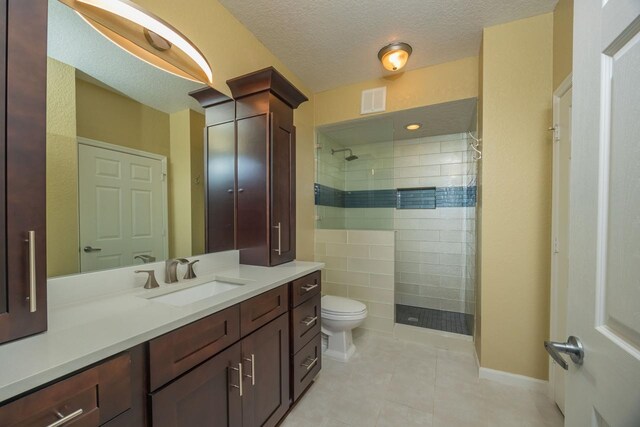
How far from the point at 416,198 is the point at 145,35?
10.0ft

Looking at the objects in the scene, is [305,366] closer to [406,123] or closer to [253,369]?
[253,369]

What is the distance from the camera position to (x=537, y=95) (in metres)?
1.72

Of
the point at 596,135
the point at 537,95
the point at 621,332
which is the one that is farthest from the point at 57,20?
the point at 537,95

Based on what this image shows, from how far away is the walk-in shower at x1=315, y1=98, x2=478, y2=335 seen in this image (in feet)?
8.70

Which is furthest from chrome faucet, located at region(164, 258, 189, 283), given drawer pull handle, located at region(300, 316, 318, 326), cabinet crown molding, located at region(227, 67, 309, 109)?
cabinet crown molding, located at region(227, 67, 309, 109)

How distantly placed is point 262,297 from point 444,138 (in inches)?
117

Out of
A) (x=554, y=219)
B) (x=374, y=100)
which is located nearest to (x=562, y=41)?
(x=554, y=219)

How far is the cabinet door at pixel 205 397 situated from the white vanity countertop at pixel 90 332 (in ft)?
0.67

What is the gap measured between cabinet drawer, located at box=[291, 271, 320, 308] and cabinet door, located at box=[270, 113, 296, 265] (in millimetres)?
278

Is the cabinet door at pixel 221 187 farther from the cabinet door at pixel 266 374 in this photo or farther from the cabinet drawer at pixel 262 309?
the cabinet door at pixel 266 374

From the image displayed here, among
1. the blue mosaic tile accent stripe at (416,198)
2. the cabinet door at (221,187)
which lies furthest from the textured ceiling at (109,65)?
the blue mosaic tile accent stripe at (416,198)

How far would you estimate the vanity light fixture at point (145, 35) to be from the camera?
3.43ft

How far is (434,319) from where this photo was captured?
2871mm

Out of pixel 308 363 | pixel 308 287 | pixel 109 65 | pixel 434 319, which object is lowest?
pixel 434 319
